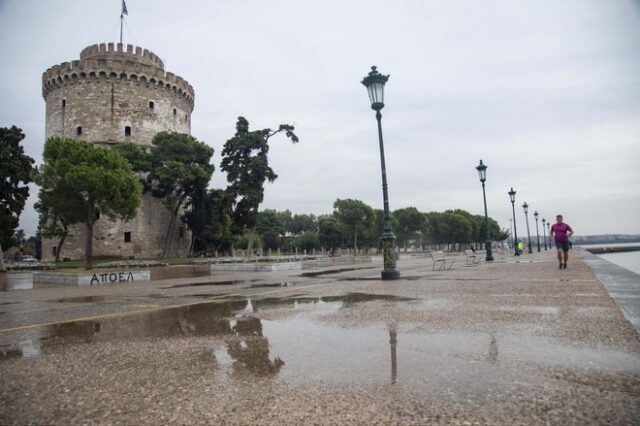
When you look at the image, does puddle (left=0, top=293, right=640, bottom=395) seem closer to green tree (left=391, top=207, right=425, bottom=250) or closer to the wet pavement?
the wet pavement

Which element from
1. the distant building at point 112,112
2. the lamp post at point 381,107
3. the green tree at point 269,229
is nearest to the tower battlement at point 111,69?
the distant building at point 112,112

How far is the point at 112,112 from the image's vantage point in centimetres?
4184

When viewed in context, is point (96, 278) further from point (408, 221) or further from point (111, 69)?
point (408, 221)

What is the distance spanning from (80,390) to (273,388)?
4.96ft

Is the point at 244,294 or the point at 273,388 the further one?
the point at 244,294

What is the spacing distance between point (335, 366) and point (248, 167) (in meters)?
25.8

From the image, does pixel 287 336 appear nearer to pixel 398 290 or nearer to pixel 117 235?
pixel 398 290

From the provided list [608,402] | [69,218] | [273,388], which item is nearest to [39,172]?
[69,218]

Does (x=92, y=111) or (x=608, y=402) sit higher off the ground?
(x=92, y=111)

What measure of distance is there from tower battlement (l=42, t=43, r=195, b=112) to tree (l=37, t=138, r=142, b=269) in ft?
76.0

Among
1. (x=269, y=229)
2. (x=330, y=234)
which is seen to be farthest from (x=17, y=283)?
(x=269, y=229)

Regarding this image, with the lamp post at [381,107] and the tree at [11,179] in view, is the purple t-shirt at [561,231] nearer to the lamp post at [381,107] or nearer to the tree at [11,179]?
the lamp post at [381,107]

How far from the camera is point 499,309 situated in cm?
568

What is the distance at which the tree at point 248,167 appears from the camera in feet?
91.8
